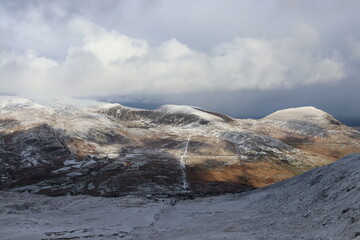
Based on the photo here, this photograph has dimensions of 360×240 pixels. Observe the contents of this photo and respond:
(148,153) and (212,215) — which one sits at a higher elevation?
(148,153)

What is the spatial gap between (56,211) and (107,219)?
978 cm

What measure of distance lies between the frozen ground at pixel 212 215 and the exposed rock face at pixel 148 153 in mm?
26436

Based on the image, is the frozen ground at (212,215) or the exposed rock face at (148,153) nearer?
the frozen ground at (212,215)

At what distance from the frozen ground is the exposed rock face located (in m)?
26.4

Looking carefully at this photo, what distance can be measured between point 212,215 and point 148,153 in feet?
262

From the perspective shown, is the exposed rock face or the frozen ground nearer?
the frozen ground

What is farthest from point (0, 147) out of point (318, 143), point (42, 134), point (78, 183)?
point (318, 143)

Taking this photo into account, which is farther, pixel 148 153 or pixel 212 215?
pixel 148 153

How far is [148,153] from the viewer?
115250 mm

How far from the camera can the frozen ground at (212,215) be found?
80.6ft

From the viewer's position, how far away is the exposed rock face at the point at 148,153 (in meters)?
79.5

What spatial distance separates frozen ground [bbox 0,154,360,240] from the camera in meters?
24.6

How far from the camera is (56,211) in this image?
4209 cm

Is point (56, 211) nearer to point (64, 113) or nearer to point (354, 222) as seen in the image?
point (354, 222)
